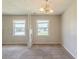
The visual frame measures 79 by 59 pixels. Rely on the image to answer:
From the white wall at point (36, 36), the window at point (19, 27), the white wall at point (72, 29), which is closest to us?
the white wall at point (72, 29)

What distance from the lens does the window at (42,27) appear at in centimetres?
A: 977

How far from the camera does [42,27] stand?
9852mm

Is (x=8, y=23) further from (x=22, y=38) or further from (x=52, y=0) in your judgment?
(x=52, y=0)

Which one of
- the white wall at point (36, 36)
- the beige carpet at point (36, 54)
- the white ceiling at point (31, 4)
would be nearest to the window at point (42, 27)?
the white wall at point (36, 36)

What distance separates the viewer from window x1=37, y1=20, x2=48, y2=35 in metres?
9.77

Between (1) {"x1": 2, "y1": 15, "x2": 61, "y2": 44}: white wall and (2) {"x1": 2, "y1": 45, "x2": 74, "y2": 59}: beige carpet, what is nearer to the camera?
(2) {"x1": 2, "y1": 45, "x2": 74, "y2": 59}: beige carpet

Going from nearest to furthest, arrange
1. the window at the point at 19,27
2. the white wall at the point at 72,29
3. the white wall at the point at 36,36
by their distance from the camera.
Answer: the white wall at the point at 72,29 < the white wall at the point at 36,36 < the window at the point at 19,27

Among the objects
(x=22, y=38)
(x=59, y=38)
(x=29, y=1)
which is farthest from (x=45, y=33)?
(x=29, y=1)

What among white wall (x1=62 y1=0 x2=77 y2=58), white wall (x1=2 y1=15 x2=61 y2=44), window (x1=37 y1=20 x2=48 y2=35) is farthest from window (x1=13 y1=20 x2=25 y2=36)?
white wall (x1=62 y1=0 x2=77 y2=58)

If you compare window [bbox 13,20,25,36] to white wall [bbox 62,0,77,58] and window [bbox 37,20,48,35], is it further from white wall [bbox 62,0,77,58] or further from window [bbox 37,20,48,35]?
white wall [bbox 62,0,77,58]

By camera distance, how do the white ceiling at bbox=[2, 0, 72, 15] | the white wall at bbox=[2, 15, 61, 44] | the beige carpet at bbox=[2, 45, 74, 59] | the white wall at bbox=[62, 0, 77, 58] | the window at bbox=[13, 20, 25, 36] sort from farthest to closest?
the window at bbox=[13, 20, 25, 36]
the white wall at bbox=[2, 15, 61, 44]
the white ceiling at bbox=[2, 0, 72, 15]
the beige carpet at bbox=[2, 45, 74, 59]
the white wall at bbox=[62, 0, 77, 58]

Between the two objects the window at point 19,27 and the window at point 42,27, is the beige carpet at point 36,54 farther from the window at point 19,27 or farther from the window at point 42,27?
the window at point 42,27

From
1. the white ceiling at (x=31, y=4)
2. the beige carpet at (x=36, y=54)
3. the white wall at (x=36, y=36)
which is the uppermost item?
the white ceiling at (x=31, y=4)

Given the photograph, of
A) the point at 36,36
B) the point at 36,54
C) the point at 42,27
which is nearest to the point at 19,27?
the point at 36,36
